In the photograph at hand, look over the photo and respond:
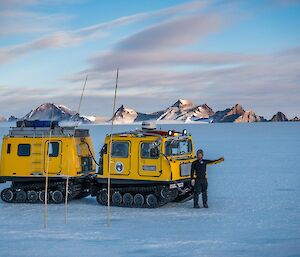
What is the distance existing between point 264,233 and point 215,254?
239cm

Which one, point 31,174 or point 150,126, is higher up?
point 150,126

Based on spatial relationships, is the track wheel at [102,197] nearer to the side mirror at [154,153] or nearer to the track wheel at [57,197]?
the track wheel at [57,197]

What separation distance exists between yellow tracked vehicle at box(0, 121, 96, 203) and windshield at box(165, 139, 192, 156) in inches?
117

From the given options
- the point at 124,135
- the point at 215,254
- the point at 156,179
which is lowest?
the point at 215,254

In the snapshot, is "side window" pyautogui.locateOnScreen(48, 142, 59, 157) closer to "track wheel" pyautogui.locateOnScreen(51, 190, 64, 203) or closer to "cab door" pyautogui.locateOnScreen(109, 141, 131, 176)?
"track wheel" pyautogui.locateOnScreen(51, 190, 64, 203)

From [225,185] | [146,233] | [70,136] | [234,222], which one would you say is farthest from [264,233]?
[225,185]

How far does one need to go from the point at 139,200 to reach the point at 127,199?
369 mm

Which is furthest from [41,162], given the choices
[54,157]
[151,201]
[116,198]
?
[151,201]

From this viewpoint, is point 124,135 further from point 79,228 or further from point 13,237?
point 13,237

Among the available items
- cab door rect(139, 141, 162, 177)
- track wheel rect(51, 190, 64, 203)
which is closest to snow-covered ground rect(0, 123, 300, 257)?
track wheel rect(51, 190, 64, 203)

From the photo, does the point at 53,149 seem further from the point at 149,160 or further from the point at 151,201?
the point at 151,201

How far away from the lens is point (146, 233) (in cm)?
1351

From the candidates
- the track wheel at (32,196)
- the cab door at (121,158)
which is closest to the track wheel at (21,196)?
the track wheel at (32,196)

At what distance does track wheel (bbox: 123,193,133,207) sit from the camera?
17.5 metres
